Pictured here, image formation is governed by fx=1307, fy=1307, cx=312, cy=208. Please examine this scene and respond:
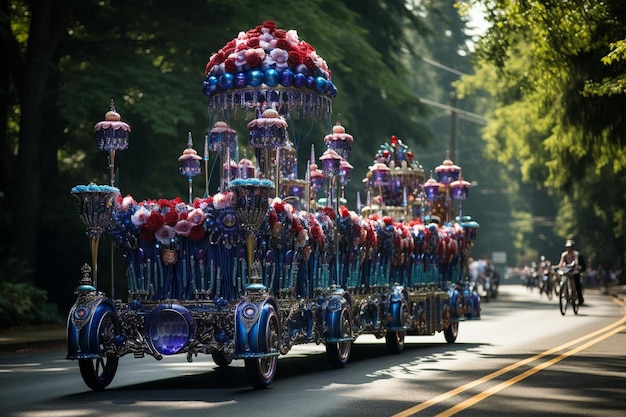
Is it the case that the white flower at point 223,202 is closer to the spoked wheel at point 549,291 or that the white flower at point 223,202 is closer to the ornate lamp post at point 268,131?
the ornate lamp post at point 268,131

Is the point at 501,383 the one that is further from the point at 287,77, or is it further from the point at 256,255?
the point at 287,77

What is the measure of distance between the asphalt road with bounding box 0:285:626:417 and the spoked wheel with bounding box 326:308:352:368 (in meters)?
0.16

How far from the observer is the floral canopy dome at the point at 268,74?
16.4 metres

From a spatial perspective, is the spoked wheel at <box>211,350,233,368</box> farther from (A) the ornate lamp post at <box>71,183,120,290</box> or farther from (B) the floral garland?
(B) the floral garland

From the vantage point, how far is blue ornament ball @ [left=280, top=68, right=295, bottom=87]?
16.3 metres

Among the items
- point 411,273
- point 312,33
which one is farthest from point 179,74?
point 411,273

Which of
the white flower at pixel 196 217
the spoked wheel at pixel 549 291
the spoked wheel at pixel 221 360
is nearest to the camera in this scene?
the white flower at pixel 196 217

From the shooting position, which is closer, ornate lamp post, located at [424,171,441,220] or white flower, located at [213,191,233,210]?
white flower, located at [213,191,233,210]

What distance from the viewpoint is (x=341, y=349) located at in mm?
16734

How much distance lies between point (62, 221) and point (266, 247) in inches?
669

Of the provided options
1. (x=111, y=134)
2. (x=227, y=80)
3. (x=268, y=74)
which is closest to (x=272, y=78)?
(x=268, y=74)

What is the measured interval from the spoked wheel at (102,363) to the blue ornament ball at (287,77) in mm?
3914

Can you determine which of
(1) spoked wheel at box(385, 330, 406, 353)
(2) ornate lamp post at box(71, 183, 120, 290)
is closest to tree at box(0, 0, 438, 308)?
(1) spoked wheel at box(385, 330, 406, 353)

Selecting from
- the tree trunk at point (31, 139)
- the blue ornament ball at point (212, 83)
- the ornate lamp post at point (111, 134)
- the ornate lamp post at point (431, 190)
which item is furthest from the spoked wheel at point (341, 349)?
the tree trunk at point (31, 139)
